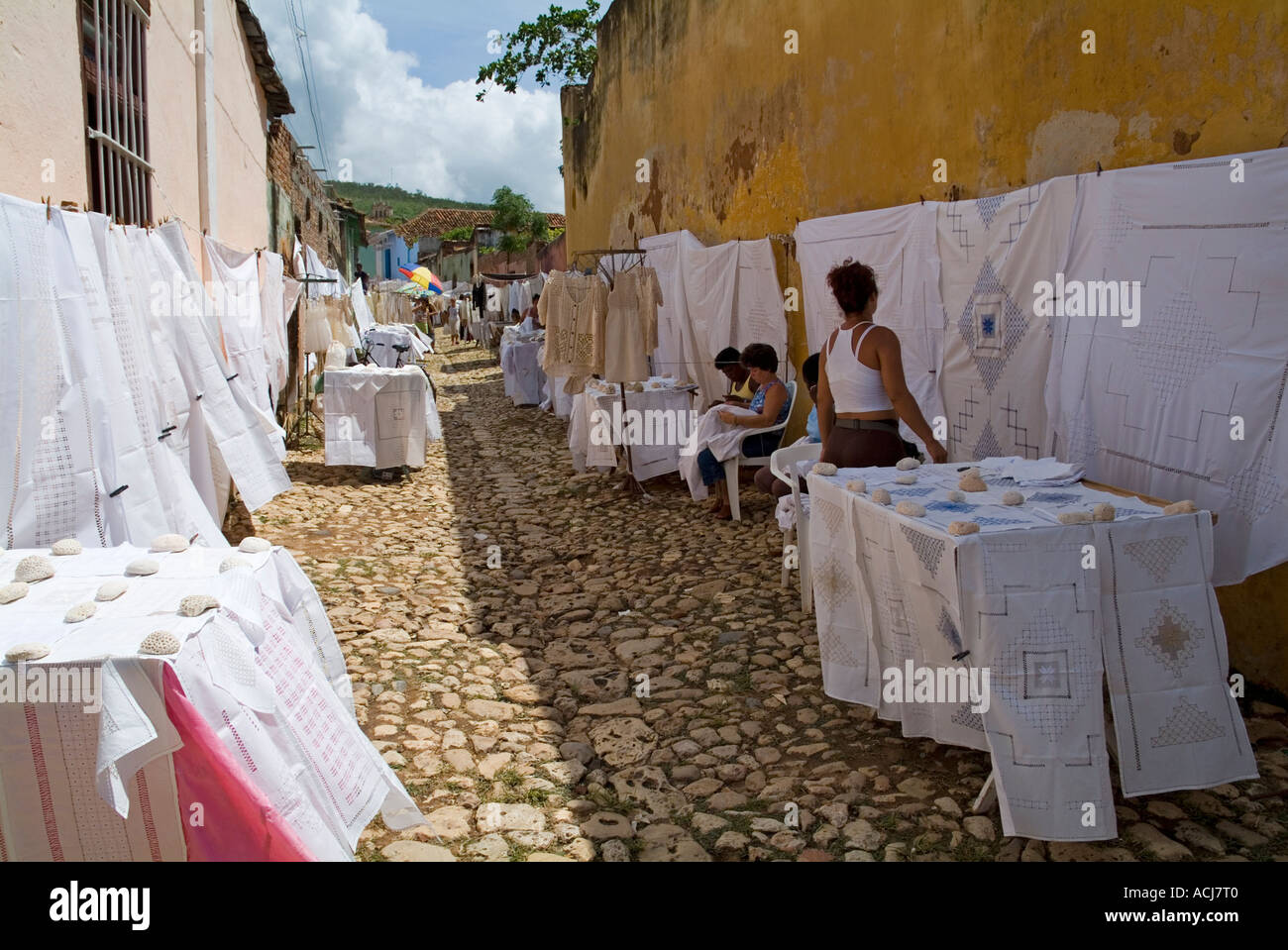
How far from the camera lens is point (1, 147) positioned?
425cm

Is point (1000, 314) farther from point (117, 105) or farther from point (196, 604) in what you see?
point (117, 105)

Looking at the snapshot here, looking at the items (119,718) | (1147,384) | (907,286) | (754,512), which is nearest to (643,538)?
(754,512)

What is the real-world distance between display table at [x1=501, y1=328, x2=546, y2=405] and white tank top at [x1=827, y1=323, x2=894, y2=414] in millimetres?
10927

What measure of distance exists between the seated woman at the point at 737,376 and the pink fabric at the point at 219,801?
242 inches

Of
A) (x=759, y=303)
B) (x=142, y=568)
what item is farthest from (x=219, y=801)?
(x=759, y=303)

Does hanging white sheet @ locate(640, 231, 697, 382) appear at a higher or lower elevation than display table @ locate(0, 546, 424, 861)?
higher

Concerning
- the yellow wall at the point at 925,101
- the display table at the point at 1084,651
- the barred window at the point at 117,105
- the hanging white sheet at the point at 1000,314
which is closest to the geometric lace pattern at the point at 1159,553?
the display table at the point at 1084,651

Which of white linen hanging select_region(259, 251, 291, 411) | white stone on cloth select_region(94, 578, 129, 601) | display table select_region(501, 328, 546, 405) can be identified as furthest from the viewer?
display table select_region(501, 328, 546, 405)

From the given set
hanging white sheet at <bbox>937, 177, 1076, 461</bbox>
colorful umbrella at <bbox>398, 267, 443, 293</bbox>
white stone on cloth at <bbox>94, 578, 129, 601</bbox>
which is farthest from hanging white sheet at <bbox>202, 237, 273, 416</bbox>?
colorful umbrella at <bbox>398, 267, 443, 293</bbox>

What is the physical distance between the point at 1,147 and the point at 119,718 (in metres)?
3.27

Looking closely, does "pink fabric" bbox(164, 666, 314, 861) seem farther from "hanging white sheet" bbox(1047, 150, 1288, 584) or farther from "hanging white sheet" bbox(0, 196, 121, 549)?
"hanging white sheet" bbox(1047, 150, 1288, 584)

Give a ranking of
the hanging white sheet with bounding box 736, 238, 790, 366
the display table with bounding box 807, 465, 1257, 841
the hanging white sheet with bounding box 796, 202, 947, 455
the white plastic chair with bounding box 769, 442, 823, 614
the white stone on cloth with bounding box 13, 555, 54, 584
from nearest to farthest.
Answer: the white stone on cloth with bounding box 13, 555, 54, 584, the display table with bounding box 807, 465, 1257, 841, the white plastic chair with bounding box 769, 442, 823, 614, the hanging white sheet with bounding box 796, 202, 947, 455, the hanging white sheet with bounding box 736, 238, 790, 366

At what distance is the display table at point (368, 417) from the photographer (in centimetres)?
953

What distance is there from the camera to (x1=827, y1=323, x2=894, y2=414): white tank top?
4965 millimetres
